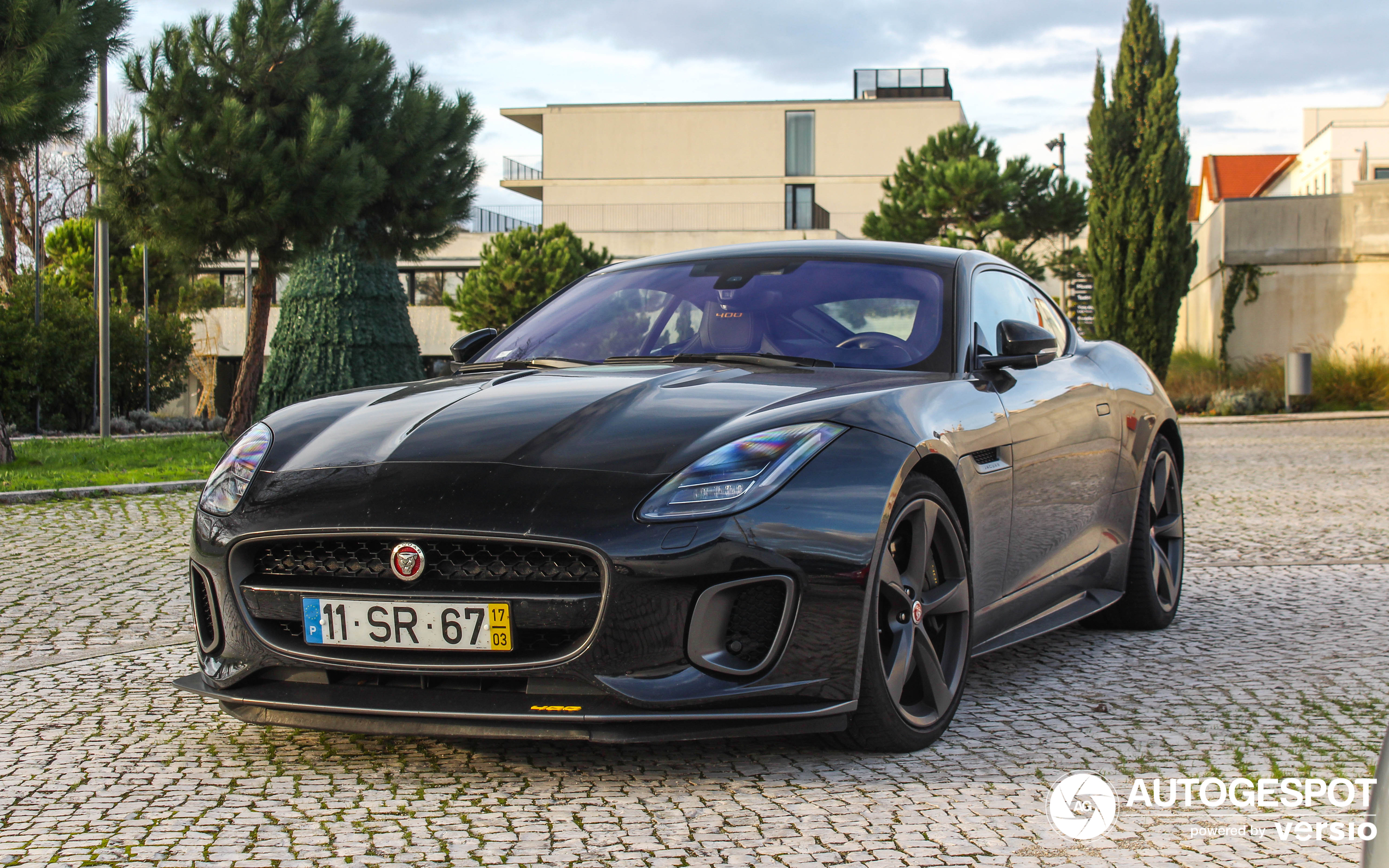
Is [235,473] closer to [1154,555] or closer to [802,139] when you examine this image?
[1154,555]

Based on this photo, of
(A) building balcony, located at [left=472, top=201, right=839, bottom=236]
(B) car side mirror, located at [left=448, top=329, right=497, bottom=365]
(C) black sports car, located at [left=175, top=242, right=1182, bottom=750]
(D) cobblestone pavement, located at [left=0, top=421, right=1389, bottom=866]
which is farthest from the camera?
(A) building balcony, located at [left=472, top=201, right=839, bottom=236]

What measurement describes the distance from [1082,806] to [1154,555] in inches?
99.3

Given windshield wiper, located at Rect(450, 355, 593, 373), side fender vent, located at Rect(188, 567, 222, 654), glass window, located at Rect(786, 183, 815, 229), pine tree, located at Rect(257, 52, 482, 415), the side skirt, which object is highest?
glass window, located at Rect(786, 183, 815, 229)

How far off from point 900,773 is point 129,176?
17.3 metres

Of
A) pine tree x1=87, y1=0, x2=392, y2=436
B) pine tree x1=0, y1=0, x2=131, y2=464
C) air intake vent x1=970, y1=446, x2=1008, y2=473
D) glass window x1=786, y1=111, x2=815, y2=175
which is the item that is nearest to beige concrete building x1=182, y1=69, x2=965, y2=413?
glass window x1=786, y1=111, x2=815, y2=175

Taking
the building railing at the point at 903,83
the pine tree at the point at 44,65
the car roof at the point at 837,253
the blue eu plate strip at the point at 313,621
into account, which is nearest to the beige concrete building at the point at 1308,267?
the pine tree at the point at 44,65

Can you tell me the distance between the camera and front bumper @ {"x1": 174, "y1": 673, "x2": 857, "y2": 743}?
2924 millimetres

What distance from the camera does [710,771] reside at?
3.26 meters

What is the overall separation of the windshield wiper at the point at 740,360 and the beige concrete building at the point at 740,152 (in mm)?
58759

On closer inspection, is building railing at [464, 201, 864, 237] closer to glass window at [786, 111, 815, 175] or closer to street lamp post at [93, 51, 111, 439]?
glass window at [786, 111, 815, 175]

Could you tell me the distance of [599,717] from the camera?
9.53 feet

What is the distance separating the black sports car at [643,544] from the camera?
9.60 feet

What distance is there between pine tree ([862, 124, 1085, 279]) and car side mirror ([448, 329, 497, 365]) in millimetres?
41502

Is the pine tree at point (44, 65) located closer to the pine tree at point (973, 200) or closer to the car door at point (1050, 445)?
the car door at point (1050, 445)
